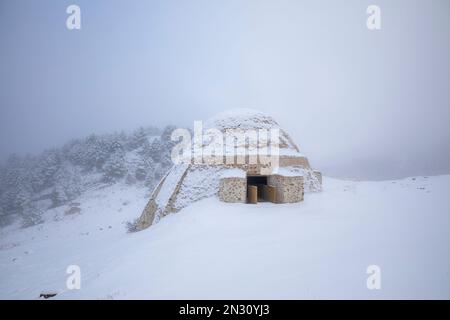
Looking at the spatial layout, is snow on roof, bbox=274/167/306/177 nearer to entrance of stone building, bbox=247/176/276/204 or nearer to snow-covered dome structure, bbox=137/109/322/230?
snow-covered dome structure, bbox=137/109/322/230

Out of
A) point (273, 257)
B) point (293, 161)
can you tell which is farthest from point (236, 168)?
point (273, 257)

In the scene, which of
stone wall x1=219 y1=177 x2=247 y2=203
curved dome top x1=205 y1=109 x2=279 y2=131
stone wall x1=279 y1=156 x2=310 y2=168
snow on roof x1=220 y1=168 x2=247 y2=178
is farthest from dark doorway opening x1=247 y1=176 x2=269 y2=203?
curved dome top x1=205 y1=109 x2=279 y2=131

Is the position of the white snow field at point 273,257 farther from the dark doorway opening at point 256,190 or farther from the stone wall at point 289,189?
the dark doorway opening at point 256,190

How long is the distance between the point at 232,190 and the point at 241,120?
5366 mm

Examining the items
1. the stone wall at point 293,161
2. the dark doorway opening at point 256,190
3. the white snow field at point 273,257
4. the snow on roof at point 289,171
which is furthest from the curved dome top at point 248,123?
the white snow field at point 273,257

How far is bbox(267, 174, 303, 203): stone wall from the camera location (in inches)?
443

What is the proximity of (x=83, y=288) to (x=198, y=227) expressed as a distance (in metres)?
3.68

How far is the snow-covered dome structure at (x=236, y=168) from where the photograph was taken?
11.3 metres

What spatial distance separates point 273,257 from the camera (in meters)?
6.12

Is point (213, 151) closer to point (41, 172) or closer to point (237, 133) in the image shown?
point (237, 133)

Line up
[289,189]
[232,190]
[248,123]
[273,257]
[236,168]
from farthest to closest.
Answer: [248,123]
[236,168]
[289,189]
[232,190]
[273,257]

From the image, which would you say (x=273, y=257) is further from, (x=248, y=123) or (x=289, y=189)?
(x=248, y=123)
